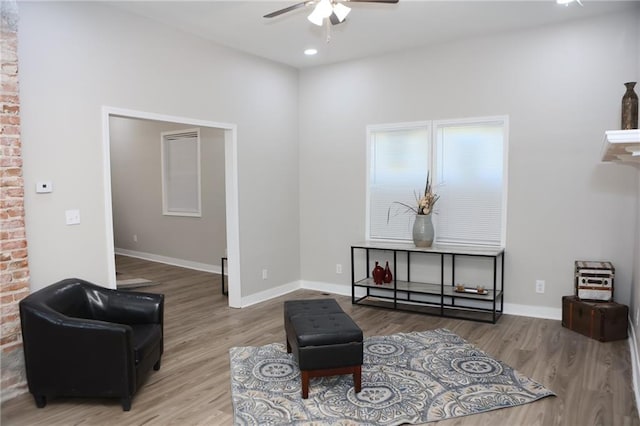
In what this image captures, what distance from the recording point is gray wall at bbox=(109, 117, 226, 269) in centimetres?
708

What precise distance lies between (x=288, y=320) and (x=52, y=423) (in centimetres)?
167

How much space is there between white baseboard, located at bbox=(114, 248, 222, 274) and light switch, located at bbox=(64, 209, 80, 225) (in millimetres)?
3642

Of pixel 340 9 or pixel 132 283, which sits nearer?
pixel 340 9

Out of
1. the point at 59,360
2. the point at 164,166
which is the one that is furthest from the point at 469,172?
the point at 164,166

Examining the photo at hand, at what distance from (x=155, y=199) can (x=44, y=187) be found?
4.81 meters

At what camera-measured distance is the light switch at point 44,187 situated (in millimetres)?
3332

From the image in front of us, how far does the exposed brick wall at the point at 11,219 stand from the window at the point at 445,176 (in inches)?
147

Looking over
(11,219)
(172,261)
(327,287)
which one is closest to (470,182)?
(327,287)

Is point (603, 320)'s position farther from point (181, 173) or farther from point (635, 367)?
point (181, 173)

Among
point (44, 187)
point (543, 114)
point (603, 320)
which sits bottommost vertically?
point (603, 320)

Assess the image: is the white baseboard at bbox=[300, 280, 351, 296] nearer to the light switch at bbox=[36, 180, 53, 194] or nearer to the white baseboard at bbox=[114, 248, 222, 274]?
the white baseboard at bbox=[114, 248, 222, 274]

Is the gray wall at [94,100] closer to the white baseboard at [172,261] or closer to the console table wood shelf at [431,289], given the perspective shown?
the console table wood shelf at [431,289]

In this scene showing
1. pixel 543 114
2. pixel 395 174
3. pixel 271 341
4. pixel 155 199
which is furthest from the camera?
pixel 155 199

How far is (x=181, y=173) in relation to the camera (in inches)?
301
